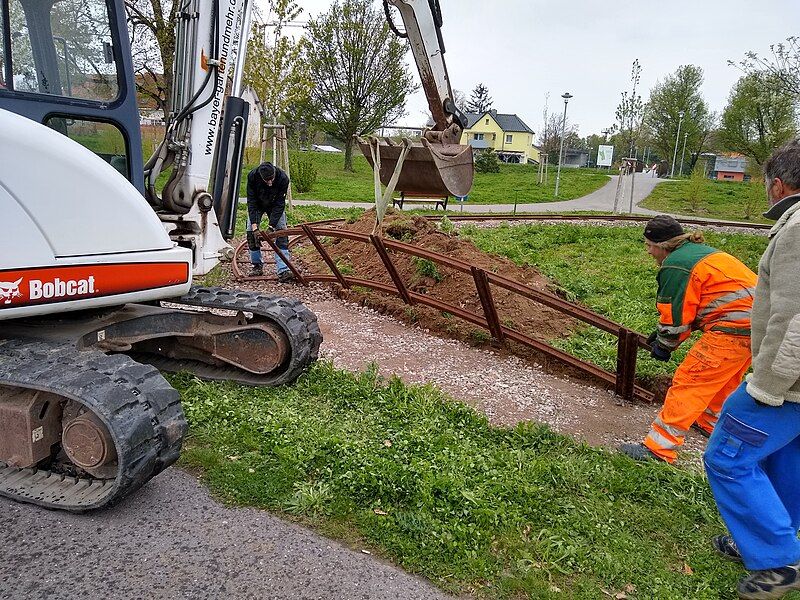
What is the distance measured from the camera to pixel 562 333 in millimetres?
6871

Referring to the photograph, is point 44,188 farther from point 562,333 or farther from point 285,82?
point 285,82

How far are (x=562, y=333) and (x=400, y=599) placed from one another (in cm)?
457

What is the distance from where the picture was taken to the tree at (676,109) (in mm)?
51438

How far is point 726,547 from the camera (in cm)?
334

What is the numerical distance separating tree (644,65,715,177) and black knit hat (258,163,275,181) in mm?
48917

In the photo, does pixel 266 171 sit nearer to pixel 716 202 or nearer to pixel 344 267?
pixel 344 267

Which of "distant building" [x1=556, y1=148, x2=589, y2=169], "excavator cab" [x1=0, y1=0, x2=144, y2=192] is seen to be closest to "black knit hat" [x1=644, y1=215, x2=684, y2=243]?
"excavator cab" [x1=0, y1=0, x2=144, y2=192]

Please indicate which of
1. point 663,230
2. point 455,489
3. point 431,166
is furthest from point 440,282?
point 455,489

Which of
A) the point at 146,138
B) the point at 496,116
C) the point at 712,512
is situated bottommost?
the point at 712,512

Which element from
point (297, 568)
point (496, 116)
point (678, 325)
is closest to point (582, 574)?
point (297, 568)

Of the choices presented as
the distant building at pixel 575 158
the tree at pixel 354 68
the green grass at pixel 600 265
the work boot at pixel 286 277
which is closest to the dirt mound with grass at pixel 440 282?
the green grass at pixel 600 265

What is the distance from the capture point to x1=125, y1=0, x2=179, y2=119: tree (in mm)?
4812

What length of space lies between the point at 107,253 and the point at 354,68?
28.1 metres

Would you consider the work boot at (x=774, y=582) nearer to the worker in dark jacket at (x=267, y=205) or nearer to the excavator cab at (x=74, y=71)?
the excavator cab at (x=74, y=71)
